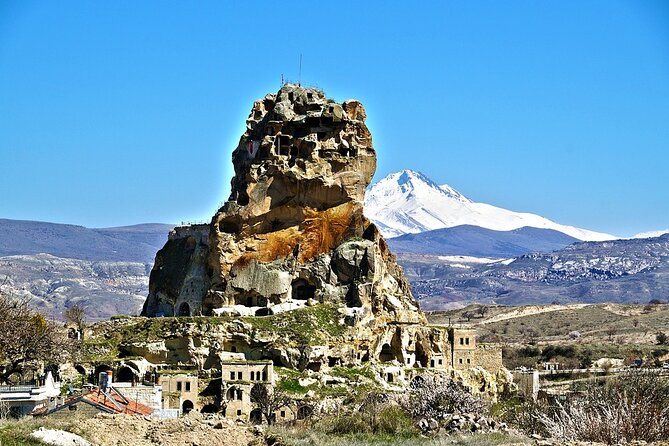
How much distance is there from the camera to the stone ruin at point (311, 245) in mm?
79188

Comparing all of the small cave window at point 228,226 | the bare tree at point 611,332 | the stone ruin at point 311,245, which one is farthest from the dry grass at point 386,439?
the bare tree at point 611,332

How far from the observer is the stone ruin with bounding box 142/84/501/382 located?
79.2 m

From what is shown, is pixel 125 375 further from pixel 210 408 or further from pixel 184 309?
pixel 184 309

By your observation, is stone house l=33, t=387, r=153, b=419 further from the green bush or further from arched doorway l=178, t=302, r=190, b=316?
arched doorway l=178, t=302, r=190, b=316

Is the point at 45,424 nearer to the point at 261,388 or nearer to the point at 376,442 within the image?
the point at 376,442

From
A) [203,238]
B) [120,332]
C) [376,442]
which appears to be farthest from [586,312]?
[376,442]

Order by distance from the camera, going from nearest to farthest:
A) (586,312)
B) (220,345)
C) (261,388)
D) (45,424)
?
1. (45,424)
2. (261,388)
3. (220,345)
4. (586,312)

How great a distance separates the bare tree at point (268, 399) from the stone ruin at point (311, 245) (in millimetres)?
9229

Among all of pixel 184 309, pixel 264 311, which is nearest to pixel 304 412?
pixel 264 311

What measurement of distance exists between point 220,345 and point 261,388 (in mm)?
5523

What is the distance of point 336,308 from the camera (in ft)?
255

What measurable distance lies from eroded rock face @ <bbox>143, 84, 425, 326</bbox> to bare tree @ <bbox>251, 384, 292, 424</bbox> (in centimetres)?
974

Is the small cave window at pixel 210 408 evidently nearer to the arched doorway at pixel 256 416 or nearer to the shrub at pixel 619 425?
the arched doorway at pixel 256 416

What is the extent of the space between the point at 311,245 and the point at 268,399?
16403 millimetres
